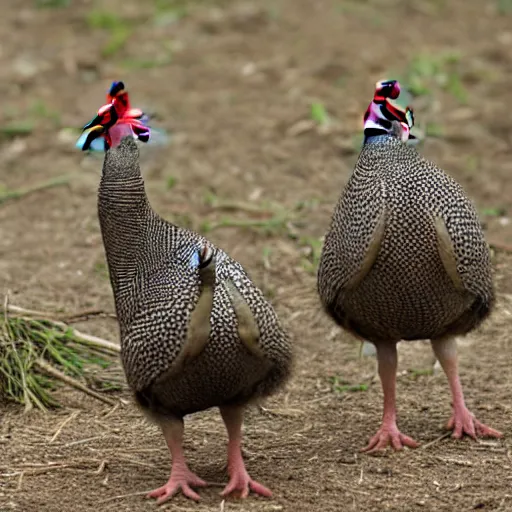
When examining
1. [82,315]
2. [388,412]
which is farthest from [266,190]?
[388,412]

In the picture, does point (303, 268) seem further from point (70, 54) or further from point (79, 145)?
point (70, 54)

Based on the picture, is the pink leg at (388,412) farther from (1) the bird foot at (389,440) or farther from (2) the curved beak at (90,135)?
(2) the curved beak at (90,135)

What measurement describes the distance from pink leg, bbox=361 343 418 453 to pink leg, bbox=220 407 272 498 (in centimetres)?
68

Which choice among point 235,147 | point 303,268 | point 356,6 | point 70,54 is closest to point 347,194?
point 303,268

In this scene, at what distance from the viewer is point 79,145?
461cm

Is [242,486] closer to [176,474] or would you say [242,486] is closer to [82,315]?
[176,474]

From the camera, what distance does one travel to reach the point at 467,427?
5047 millimetres

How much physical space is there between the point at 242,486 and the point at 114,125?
1.48m

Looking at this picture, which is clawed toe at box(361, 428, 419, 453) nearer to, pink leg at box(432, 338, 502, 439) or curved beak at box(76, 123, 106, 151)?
pink leg at box(432, 338, 502, 439)

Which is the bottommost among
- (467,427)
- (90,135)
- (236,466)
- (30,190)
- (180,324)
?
(30,190)

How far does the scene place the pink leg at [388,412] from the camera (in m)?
4.98

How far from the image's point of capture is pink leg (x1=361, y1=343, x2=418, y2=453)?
196 inches

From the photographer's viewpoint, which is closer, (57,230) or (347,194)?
(347,194)

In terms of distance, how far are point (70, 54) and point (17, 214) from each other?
118 inches
